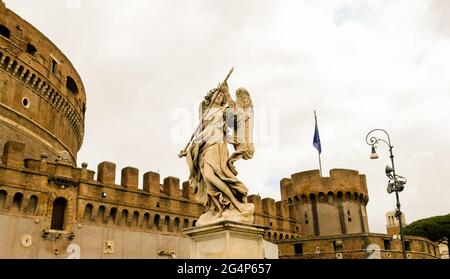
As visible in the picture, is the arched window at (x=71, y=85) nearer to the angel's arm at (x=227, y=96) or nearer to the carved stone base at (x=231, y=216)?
the angel's arm at (x=227, y=96)

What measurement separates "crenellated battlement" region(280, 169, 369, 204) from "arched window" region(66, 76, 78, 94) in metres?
22.1

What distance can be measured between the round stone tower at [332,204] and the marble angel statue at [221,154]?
34.7 meters

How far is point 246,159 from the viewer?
5.30 meters

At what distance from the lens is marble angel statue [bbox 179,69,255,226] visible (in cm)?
496

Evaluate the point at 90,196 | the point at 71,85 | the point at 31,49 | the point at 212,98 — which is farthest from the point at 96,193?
the point at 212,98

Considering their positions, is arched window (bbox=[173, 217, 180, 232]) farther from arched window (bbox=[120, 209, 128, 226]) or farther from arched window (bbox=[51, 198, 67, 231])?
arched window (bbox=[51, 198, 67, 231])

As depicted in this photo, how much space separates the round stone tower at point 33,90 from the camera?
26.0 m

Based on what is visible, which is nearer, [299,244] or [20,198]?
[20,198]

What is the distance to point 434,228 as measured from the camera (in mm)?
60000

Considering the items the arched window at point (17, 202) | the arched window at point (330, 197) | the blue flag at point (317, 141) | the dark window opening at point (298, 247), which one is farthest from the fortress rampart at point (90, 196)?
the blue flag at point (317, 141)

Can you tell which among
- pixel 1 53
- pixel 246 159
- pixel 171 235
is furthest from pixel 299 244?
pixel 246 159

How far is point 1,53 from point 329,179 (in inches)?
1155

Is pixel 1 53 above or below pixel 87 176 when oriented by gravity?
above
